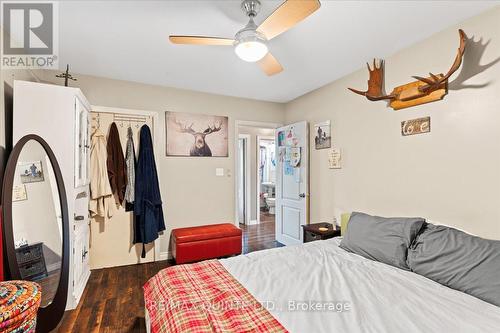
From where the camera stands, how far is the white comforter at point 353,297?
47.6 inches

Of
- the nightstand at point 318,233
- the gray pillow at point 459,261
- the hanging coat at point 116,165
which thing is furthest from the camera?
the hanging coat at point 116,165

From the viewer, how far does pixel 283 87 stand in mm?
3631

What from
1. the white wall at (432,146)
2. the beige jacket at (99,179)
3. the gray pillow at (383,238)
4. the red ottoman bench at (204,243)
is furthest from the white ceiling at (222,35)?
the red ottoman bench at (204,243)

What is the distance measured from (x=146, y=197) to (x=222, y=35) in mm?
2211

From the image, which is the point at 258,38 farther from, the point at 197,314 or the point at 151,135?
the point at 151,135

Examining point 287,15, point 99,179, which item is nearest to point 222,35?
point 287,15

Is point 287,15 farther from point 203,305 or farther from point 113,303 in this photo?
point 113,303

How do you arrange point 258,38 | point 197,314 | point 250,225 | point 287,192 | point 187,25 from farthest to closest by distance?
point 250,225
point 287,192
point 187,25
point 258,38
point 197,314

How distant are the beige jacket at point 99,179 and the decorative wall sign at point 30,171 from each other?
0.91 meters

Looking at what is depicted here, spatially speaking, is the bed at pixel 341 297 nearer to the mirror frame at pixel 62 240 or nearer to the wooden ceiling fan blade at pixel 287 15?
the mirror frame at pixel 62 240

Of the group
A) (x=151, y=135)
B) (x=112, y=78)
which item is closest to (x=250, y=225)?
(x=151, y=135)

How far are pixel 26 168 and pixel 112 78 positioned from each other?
1617mm

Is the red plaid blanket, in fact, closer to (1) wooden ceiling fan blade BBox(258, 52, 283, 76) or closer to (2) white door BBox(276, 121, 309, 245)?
(1) wooden ceiling fan blade BBox(258, 52, 283, 76)

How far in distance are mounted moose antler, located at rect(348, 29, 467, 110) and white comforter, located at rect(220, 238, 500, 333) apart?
1538 mm
